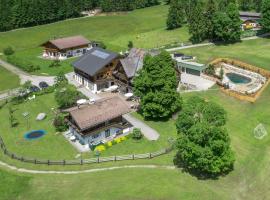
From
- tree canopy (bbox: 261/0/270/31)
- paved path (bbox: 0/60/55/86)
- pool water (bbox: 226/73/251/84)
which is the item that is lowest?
paved path (bbox: 0/60/55/86)

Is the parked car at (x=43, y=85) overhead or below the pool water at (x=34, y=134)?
overhead

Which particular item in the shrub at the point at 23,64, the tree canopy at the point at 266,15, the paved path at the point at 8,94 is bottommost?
the paved path at the point at 8,94

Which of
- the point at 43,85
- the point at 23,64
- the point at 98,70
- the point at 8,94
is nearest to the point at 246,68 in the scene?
the point at 98,70

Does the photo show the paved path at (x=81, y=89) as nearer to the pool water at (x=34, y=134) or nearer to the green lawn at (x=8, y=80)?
the green lawn at (x=8, y=80)

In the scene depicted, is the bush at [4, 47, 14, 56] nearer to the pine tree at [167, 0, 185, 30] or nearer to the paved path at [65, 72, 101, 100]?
the paved path at [65, 72, 101, 100]

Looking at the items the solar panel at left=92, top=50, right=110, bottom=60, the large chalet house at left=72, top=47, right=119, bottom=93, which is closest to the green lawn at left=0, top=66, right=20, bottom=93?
the large chalet house at left=72, top=47, right=119, bottom=93

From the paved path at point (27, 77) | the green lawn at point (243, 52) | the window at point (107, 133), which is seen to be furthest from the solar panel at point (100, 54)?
the window at point (107, 133)

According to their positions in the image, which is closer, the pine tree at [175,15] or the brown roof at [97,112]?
the brown roof at [97,112]
